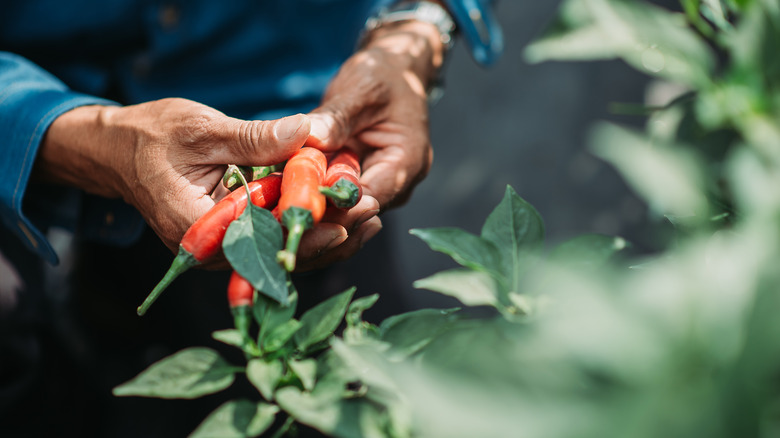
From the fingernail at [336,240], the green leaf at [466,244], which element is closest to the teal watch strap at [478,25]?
the fingernail at [336,240]

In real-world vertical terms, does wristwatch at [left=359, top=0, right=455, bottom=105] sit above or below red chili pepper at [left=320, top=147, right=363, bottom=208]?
above

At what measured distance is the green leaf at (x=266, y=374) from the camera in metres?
0.53

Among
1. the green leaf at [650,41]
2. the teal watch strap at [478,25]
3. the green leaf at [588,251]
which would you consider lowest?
the green leaf at [588,251]

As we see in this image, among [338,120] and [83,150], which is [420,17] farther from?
[83,150]

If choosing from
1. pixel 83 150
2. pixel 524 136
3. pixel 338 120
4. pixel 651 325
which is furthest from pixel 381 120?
pixel 524 136

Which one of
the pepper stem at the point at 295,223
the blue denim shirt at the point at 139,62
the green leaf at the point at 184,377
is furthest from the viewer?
the blue denim shirt at the point at 139,62

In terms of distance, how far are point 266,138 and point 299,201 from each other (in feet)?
0.74

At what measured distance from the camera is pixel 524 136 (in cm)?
269

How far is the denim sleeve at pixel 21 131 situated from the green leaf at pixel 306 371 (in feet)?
3.16

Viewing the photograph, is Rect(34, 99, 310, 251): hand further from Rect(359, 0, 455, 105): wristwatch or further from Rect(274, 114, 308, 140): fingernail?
Rect(359, 0, 455, 105): wristwatch

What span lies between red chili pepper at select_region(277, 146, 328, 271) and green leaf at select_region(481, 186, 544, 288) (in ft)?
0.92

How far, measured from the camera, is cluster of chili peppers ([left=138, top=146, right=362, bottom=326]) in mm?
781

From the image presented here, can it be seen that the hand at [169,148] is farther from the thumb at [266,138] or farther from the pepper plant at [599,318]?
the pepper plant at [599,318]

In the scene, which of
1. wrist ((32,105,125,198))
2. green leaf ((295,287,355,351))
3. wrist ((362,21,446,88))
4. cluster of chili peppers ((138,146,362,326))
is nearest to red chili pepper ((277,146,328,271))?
cluster of chili peppers ((138,146,362,326))
